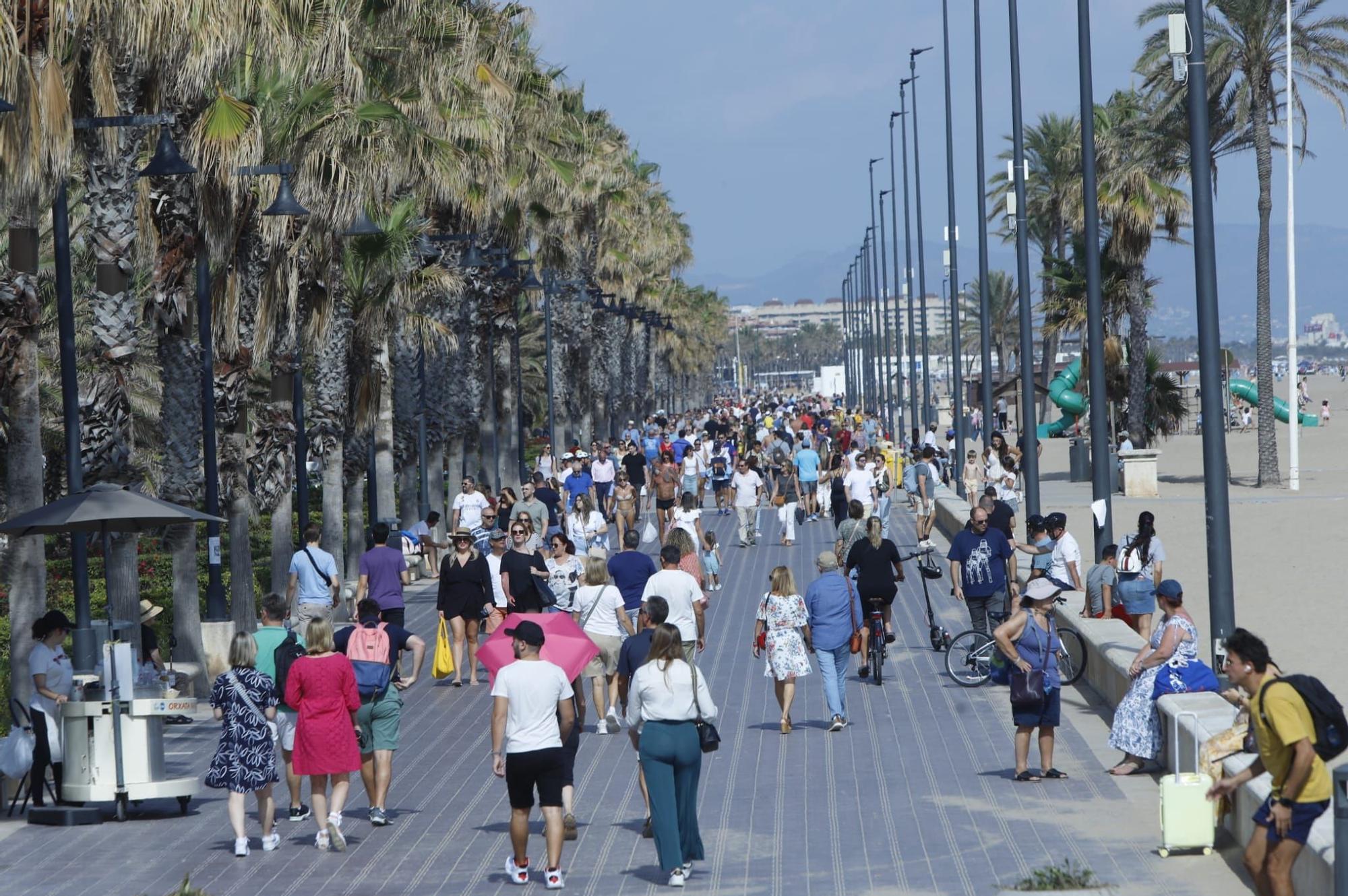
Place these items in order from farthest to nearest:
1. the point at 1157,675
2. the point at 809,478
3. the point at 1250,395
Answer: the point at 1250,395, the point at 809,478, the point at 1157,675

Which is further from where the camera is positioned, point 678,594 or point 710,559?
point 710,559

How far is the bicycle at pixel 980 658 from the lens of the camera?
54.2 feet

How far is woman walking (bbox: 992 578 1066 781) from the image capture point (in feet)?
39.7

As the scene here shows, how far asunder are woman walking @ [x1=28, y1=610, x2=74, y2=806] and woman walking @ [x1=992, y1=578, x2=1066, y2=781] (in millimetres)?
6336

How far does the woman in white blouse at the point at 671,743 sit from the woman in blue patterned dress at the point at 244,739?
253 cm

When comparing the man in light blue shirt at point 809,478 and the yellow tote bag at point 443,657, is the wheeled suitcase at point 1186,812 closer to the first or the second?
the yellow tote bag at point 443,657

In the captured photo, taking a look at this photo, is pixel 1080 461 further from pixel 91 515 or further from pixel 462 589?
pixel 91 515

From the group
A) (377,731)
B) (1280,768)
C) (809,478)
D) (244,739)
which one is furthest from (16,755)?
(809,478)

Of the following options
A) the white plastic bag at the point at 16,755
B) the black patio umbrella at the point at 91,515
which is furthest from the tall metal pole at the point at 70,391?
the white plastic bag at the point at 16,755

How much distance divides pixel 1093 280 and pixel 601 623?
410 inches

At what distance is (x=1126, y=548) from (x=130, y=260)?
9447 mm

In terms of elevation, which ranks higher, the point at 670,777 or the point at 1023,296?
the point at 1023,296

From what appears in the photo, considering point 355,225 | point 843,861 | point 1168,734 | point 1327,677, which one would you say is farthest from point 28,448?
point 1327,677

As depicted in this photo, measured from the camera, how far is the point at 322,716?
10961 millimetres
